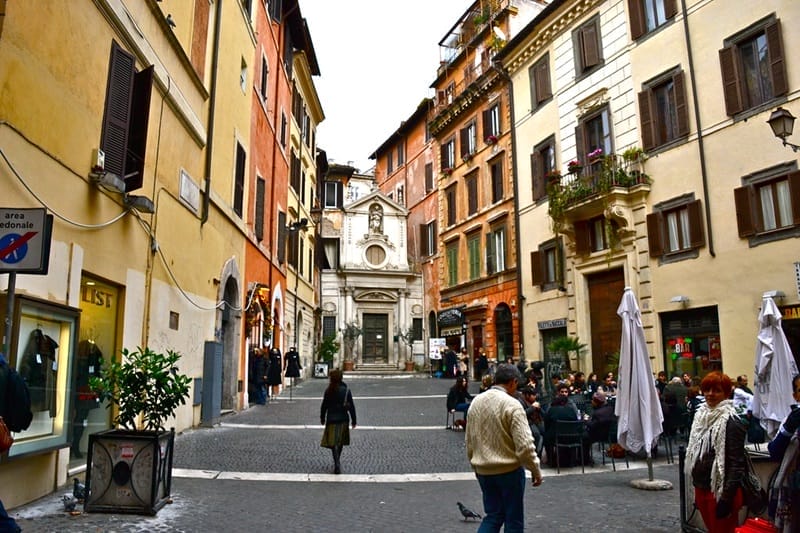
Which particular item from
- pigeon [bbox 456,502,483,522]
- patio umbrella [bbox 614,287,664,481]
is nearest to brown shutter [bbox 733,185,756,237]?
patio umbrella [bbox 614,287,664,481]

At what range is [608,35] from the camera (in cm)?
2009

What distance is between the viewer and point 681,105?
16.8 meters

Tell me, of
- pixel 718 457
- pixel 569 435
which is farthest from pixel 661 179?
pixel 718 457

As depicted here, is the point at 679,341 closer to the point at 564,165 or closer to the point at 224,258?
the point at 564,165

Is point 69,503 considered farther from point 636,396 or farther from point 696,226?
point 696,226

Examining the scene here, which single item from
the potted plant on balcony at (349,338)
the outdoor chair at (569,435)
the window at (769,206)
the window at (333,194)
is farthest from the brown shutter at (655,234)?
the window at (333,194)

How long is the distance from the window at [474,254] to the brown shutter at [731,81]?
1448cm

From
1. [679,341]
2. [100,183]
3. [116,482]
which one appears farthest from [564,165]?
[116,482]

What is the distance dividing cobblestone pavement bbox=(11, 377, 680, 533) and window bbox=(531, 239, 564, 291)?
10557 millimetres

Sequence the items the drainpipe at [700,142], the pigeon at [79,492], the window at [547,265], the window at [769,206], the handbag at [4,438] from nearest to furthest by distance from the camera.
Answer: the handbag at [4,438], the pigeon at [79,492], the window at [769,206], the drainpipe at [700,142], the window at [547,265]

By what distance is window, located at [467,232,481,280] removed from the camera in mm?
28875

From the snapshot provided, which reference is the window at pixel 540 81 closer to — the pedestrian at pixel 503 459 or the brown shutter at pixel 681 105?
the brown shutter at pixel 681 105

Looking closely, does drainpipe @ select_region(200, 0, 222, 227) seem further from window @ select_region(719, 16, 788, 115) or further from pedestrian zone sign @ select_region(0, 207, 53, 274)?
window @ select_region(719, 16, 788, 115)

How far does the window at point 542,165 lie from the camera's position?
2288 centimetres
